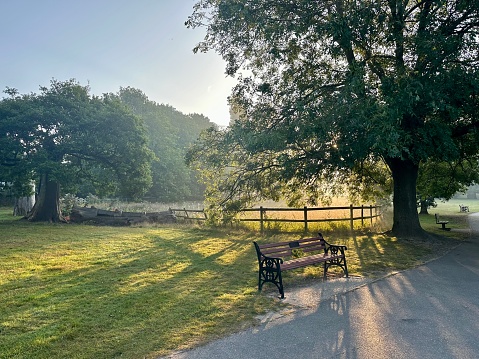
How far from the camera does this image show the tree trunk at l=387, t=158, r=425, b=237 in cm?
1234

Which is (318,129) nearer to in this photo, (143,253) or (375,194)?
(143,253)

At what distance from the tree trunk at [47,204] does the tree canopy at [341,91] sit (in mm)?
13056

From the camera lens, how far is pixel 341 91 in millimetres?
9180

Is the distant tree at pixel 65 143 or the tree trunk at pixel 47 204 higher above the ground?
the distant tree at pixel 65 143

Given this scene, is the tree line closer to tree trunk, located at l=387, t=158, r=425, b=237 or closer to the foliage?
the foliage

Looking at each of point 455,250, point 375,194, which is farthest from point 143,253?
point 375,194

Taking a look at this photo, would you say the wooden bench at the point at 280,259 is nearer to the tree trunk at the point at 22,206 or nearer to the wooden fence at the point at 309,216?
the wooden fence at the point at 309,216

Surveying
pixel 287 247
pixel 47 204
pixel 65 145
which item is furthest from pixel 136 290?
pixel 47 204

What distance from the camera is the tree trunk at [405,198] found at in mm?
12344

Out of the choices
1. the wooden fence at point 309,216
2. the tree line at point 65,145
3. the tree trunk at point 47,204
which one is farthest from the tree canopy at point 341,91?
the tree trunk at point 47,204

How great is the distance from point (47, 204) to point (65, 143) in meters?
4.04

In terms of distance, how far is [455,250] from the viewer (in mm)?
10555

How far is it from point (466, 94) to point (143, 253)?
10333 mm

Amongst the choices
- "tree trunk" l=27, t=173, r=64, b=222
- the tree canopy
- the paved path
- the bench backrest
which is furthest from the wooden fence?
"tree trunk" l=27, t=173, r=64, b=222
